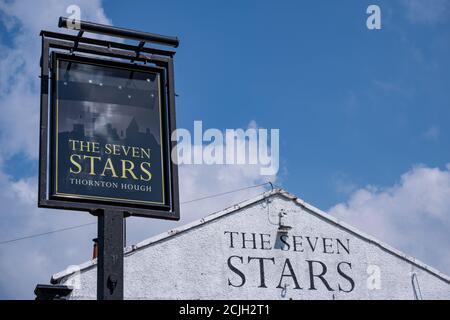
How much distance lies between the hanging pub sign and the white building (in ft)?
27.9

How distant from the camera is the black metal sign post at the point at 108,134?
920cm

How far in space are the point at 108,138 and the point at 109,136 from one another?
27 mm

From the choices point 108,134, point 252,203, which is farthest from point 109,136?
point 252,203

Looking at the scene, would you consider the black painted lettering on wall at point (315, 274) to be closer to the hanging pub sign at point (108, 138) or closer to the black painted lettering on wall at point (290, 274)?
the black painted lettering on wall at point (290, 274)

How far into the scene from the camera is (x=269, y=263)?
20.0 m

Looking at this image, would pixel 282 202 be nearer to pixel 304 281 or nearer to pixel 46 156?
pixel 304 281

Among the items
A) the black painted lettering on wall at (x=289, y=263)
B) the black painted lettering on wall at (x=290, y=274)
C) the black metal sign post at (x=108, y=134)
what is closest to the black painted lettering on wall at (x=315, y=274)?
the black painted lettering on wall at (x=289, y=263)

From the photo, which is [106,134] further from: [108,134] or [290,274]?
[290,274]

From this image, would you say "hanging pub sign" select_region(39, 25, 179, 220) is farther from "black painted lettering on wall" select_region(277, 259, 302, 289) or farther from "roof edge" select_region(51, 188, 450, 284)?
"black painted lettering on wall" select_region(277, 259, 302, 289)

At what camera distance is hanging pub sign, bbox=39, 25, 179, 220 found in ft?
30.5

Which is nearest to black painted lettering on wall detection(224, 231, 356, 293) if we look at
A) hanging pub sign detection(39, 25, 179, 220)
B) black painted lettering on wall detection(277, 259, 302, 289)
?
black painted lettering on wall detection(277, 259, 302, 289)

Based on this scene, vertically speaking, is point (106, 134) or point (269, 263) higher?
point (269, 263)

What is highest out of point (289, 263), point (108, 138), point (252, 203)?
point (252, 203)
